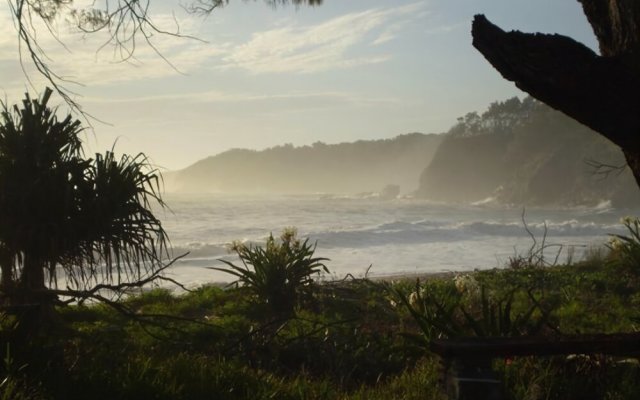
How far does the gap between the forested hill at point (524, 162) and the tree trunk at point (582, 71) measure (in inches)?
2347

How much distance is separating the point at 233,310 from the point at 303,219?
4956 cm

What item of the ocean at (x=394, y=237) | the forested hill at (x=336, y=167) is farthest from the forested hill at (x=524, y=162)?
the forested hill at (x=336, y=167)

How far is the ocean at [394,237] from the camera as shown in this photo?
23.5 metres

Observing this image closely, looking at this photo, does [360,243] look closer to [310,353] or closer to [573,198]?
[310,353]

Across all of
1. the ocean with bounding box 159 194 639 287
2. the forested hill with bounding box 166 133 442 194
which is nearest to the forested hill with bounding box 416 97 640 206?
the ocean with bounding box 159 194 639 287

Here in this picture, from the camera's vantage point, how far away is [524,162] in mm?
82500

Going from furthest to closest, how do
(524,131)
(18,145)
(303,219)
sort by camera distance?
(524,131) → (303,219) → (18,145)

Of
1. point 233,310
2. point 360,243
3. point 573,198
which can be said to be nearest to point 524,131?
point 573,198

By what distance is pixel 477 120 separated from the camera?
9575 centimetres

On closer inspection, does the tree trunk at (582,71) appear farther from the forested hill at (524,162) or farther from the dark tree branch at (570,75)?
the forested hill at (524,162)

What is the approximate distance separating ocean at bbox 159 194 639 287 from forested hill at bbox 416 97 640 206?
17.2 ft

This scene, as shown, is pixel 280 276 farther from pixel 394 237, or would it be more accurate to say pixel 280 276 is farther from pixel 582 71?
pixel 394 237

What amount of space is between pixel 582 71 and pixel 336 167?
149672mm

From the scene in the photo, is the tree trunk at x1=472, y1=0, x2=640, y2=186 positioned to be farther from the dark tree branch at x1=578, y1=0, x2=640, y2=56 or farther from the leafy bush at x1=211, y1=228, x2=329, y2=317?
the leafy bush at x1=211, y1=228, x2=329, y2=317
